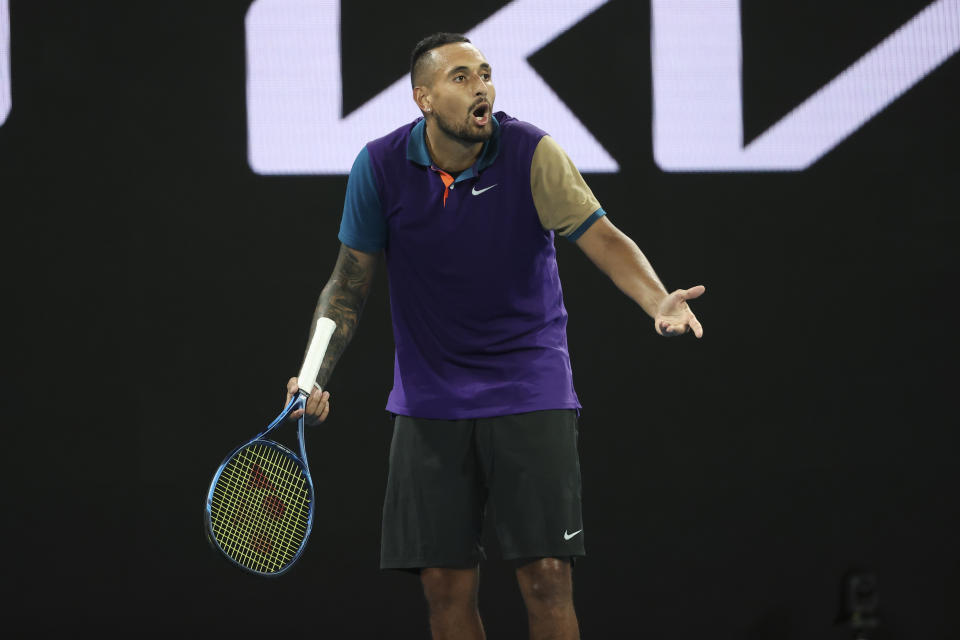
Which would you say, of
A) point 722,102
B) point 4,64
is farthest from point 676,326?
point 4,64

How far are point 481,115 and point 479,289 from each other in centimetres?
41

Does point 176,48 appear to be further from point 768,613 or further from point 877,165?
point 768,613

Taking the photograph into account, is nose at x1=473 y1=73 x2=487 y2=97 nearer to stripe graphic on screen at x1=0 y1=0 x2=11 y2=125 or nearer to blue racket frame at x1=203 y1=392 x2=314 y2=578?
blue racket frame at x1=203 y1=392 x2=314 y2=578

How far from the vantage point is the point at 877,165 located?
4117 millimetres

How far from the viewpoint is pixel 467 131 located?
9.07 feet

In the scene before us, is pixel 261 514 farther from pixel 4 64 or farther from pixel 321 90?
pixel 4 64

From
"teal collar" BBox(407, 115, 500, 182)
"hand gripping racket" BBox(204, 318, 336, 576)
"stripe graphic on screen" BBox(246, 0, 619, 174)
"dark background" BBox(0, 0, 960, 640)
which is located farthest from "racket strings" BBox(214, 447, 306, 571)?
"stripe graphic on screen" BBox(246, 0, 619, 174)

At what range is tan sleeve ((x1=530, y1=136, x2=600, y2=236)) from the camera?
2.72 metres

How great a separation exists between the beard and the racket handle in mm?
531

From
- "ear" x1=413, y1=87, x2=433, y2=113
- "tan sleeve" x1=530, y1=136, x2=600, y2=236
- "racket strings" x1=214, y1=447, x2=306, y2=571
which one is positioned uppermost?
"ear" x1=413, y1=87, x2=433, y2=113

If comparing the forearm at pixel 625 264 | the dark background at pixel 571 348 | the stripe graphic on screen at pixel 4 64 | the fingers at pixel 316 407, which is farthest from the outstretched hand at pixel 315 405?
the stripe graphic on screen at pixel 4 64

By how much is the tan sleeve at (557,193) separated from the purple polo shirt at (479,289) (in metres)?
0.02

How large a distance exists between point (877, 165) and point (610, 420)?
1275 mm

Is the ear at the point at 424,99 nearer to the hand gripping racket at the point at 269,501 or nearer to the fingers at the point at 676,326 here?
the hand gripping racket at the point at 269,501
